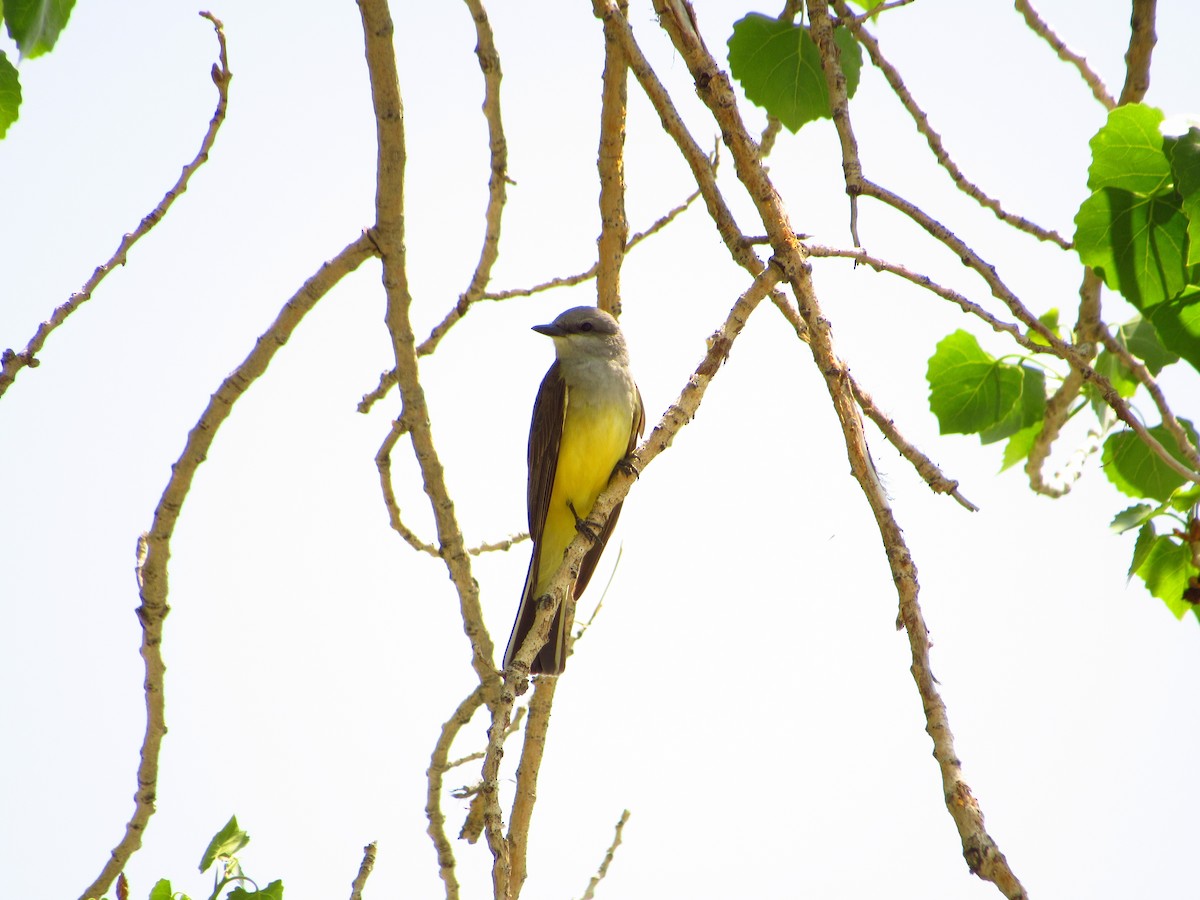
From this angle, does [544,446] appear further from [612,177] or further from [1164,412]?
[1164,412]

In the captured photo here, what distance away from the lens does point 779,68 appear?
4.83 m

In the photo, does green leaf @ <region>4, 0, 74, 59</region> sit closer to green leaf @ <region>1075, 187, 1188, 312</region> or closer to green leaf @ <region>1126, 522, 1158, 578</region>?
green leaf @ <region>1075, 187, 1188, 312</region>

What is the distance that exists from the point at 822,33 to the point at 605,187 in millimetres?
1439

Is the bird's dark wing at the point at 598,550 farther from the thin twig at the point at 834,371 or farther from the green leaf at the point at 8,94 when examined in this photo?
the green leaf at the point at 8,94

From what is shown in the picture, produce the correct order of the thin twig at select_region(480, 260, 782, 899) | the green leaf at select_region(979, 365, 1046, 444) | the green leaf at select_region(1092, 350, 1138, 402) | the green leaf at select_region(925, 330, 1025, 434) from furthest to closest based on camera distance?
the green leaf at select_region(979, 365, 1046, 444)
the green leaf at select_region(1092, 350, 1138, 402)
the green leaf at select_region(925, 330, 1025, 434)
the thin twig at select_region(480, 260, 782, 899)

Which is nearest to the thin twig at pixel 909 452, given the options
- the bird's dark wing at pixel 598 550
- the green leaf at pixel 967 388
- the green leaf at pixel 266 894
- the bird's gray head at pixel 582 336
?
the green leaf at pixel 967 388

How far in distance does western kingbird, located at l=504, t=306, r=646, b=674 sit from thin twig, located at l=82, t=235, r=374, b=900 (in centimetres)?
215

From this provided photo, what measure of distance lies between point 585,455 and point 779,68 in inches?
92.5

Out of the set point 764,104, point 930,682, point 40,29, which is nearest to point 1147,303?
point 764,104

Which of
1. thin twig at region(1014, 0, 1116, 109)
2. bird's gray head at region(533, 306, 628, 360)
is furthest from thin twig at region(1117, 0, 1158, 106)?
bird's gray head at region(533, 306, 628, 360)

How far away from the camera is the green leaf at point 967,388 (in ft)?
15.1

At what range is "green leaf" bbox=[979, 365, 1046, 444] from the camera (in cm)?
491

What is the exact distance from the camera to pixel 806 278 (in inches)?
132

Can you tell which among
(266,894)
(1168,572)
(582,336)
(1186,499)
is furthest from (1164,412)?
(582,336)
